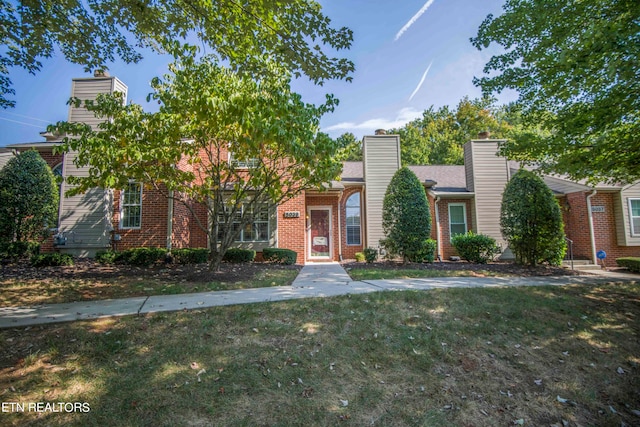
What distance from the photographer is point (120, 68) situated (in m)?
6.68

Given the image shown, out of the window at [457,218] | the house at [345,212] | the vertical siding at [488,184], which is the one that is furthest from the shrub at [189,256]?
the vertical siding at [488,184]

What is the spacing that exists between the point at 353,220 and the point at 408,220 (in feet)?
14.3

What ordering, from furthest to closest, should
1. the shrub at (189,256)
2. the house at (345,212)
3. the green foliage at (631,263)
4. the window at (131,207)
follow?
the window at (131,207)
the house at (345,212)
the green foliage at (631,263)
the shrub at (189,256)

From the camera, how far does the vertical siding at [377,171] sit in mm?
13180

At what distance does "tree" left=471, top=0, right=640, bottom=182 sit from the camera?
457 centimetres

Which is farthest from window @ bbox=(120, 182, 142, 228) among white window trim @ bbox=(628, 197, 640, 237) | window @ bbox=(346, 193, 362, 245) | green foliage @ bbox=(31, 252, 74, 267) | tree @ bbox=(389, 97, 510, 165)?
tree @ bbox=(389, 97, 510, 165)

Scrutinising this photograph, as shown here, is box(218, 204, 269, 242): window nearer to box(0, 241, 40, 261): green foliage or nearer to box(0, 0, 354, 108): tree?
box(0, 241, 40, 261): green foliage

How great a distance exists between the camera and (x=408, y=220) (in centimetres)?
962

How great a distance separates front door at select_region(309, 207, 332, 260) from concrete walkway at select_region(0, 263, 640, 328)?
17.9 ft

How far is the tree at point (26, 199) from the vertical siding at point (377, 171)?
39.3 feet

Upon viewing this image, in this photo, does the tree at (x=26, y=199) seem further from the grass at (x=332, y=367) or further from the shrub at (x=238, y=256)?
the grass at (x=332, y=367)

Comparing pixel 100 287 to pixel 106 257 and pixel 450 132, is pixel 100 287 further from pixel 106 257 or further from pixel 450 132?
pixel 450 132

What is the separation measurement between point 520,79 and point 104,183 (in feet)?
31.8

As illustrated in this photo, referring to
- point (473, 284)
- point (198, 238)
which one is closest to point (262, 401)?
point (473, 284)
